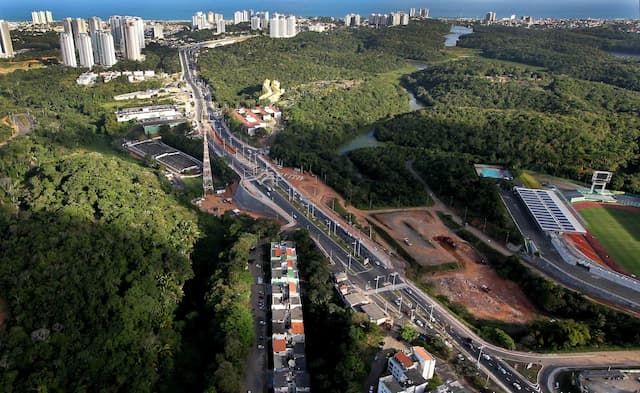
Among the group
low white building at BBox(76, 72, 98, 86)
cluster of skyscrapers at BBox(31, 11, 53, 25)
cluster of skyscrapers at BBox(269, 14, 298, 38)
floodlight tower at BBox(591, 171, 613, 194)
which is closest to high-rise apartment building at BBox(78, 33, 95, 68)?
low white building at BBox(76, 72, 98, 86)

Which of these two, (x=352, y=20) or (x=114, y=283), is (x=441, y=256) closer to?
(x=114, y=283)

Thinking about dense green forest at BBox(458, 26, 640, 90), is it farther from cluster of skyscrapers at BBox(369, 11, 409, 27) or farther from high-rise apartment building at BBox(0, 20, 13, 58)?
high-rise apartment building at BBox(0, 20, 13, 58)

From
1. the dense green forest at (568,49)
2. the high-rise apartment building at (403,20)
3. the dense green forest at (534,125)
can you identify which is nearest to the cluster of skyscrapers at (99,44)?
the dense green forest at (534,125)

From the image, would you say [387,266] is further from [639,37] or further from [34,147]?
[639,37]

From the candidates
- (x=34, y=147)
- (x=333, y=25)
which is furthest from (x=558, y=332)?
(x=333, y=25)

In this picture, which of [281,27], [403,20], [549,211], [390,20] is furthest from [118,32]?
[549,211]
